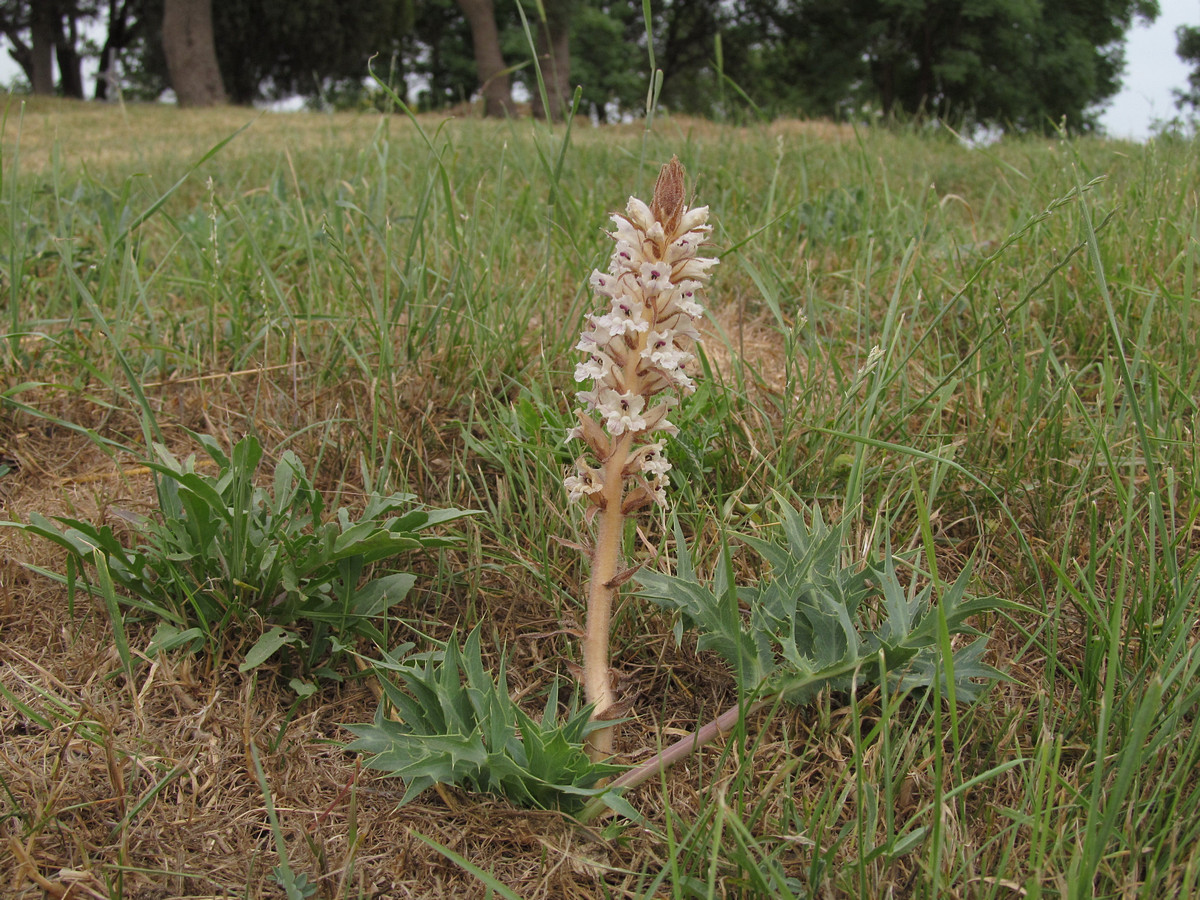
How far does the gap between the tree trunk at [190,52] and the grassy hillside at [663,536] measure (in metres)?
15.8

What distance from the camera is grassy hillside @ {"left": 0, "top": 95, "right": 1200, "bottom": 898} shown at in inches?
54.0

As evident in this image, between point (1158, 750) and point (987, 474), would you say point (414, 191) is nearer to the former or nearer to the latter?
point (987, 474)

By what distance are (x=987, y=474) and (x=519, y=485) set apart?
1212 millimetres

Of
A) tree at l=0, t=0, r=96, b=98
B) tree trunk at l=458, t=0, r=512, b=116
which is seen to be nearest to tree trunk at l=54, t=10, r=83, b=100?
tree at l=0, t=0, r=96, b=98

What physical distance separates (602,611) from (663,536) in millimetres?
428

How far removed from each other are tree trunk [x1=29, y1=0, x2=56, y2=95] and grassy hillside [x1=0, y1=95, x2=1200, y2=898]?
2909 centimetres

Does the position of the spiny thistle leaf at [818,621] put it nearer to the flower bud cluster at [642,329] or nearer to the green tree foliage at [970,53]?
the flower bud cluster at [642,329]

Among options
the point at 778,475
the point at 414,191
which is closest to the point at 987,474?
the point at 778,475

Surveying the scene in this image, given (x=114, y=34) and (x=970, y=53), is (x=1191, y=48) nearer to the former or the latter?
(x=970, y=53)

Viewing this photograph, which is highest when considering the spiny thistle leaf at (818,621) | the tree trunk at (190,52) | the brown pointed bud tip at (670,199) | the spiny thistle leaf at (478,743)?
the tree trunk at (190,52)

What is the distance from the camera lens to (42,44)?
26.4 meters

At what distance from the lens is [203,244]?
3.35 m

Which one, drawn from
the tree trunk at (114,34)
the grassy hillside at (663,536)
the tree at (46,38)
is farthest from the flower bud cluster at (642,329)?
the tree trunk at (114,34)

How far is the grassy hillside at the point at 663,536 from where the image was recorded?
1.37 m
